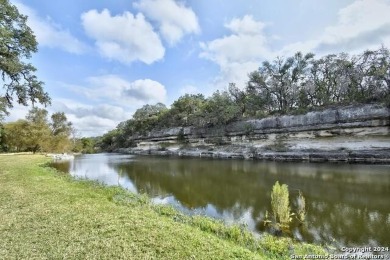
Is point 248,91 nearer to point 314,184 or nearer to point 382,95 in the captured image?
point 382,95

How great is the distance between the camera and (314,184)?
56.6 feet

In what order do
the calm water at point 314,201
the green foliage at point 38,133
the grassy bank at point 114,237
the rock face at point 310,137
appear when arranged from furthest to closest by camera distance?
the green foliage at point 38,133 < the rock face at point 310,137 < the calm water at point 314,201 < the grassy bank at point 114,237

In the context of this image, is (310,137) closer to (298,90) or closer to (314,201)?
(298,90)

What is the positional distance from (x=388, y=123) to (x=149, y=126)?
66113 mm

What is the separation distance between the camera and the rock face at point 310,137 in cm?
3011

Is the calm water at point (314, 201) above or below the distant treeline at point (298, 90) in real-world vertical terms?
below

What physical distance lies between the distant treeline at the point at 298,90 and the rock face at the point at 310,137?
2297 millimetres

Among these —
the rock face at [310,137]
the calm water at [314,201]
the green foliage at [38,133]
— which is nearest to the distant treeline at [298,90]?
the rock face at [310,137]

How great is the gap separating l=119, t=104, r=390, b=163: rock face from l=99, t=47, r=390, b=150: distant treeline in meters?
2.30

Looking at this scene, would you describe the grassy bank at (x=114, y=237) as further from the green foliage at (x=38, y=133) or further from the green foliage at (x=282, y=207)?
the green foliage at (x=38, y=133)

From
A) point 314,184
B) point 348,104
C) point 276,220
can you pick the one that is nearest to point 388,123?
point 348,104

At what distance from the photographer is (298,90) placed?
46.8 meters

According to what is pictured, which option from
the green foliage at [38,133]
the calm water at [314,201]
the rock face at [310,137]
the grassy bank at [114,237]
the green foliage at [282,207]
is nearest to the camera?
the grassy bank at [114,237]

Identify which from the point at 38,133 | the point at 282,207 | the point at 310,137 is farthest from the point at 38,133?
the point at 282,207
